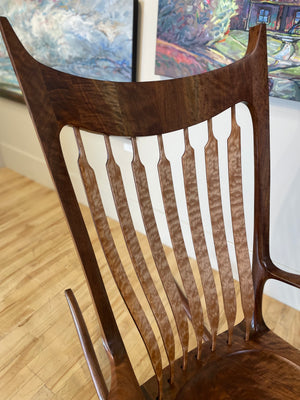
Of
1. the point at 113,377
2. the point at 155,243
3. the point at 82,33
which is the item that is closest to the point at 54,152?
the point at 155,243

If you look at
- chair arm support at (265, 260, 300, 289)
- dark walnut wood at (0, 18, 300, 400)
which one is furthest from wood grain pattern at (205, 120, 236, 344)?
chair arm support at (265, 260, 300, 289)

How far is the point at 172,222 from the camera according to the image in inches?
25.5

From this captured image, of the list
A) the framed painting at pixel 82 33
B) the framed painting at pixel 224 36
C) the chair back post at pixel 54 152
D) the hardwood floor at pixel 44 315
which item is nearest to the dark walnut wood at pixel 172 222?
the chair back post at pixel 54 152

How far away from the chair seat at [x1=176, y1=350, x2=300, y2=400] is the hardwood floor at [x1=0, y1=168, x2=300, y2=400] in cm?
57

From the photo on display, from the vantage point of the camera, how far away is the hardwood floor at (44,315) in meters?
1.15

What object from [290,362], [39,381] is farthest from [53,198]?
[290,362]

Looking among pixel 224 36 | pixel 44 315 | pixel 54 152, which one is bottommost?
pixel 44 315

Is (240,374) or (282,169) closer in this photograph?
(240,374)

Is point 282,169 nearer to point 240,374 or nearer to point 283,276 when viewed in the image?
point 283,276

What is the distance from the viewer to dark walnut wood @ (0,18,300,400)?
500 mm

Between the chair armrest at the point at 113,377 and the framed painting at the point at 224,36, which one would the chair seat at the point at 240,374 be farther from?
the framed painting at the point at 224,36

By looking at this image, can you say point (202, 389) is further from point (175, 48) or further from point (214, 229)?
point (175, 48)

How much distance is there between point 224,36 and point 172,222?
833 millimetres

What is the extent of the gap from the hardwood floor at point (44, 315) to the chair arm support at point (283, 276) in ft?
2.29
